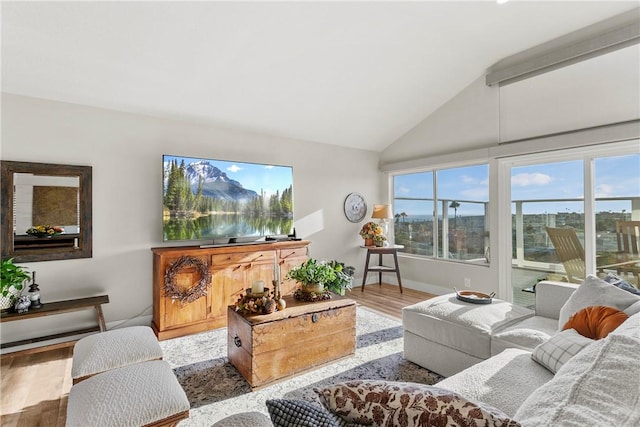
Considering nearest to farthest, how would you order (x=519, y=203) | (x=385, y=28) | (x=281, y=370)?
(x=281, y=370)
(x=385, y=28)
(x=519, y=203)

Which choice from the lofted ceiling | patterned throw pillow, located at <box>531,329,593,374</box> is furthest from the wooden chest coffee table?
the lofted ceiling

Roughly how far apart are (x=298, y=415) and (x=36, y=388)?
8.69ft

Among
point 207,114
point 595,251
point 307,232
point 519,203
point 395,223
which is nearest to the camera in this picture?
point 595,251

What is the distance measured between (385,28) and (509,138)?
2134 millimetres

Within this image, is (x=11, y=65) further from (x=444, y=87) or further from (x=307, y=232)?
(x=444, y=87)

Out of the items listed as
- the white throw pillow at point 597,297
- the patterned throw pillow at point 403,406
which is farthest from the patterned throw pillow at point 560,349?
the patterned throw pillow at point 403,406

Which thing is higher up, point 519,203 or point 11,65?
point 11,65

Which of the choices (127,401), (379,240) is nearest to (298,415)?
(127,401)

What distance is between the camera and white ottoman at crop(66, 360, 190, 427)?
1.29 meters

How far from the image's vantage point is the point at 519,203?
3980 mm

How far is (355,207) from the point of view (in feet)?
17.7

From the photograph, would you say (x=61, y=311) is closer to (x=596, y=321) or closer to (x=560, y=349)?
(x=560, y=349)

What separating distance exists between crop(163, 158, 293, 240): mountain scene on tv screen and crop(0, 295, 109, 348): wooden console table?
0.88 metres

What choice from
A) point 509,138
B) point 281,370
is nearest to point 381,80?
point 509,138
